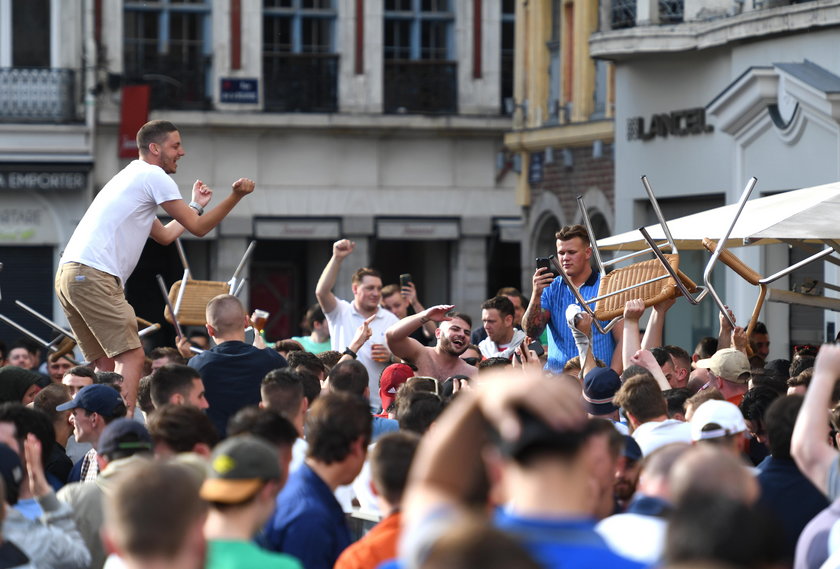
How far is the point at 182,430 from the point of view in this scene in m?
6.04

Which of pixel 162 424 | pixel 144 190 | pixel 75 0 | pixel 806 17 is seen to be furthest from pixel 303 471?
pixel 75 0

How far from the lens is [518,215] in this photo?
97.7 feet

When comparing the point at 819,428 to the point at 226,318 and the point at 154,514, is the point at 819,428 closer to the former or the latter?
the point at 154,514

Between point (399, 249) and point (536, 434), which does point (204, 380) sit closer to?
point (536, 434)

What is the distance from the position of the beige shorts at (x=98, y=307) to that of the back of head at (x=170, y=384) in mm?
1819

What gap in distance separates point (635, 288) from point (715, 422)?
352cm

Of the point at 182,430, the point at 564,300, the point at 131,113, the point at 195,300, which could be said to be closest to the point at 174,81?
the point at 131,113

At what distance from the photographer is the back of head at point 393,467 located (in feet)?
16.9

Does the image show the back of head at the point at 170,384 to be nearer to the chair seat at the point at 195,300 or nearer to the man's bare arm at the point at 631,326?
the man's bare arm at the point at 631,326

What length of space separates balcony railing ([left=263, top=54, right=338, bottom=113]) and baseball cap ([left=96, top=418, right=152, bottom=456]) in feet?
75.3

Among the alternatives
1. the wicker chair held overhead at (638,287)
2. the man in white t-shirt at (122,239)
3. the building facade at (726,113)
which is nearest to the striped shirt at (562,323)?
the wicker chair held overhead at (638,287)

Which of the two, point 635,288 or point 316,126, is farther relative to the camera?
point 316,126

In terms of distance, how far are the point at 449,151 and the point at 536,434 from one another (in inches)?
1050

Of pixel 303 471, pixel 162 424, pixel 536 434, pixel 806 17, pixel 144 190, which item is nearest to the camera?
pixel 536 434
